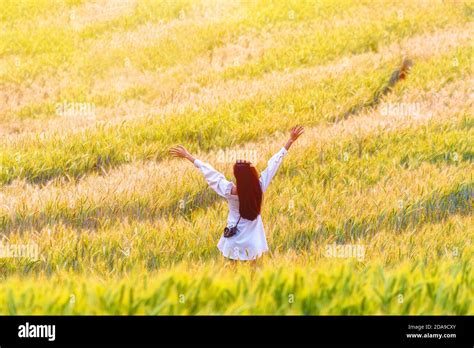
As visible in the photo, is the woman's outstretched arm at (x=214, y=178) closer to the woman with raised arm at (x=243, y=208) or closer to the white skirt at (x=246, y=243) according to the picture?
the woman with raised arm at (x=243, y=208)

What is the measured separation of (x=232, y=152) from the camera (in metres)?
9.25

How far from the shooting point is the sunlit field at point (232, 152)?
4.85 metres

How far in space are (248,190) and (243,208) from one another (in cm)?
18

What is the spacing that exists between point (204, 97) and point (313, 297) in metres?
7.22

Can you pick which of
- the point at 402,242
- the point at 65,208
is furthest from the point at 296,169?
the point at 65,208

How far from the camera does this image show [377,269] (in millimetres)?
5176

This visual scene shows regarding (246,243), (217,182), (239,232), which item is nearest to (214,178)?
(217,182)

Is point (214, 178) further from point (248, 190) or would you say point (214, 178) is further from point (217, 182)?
point (248, 190)

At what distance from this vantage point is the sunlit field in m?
4.85
